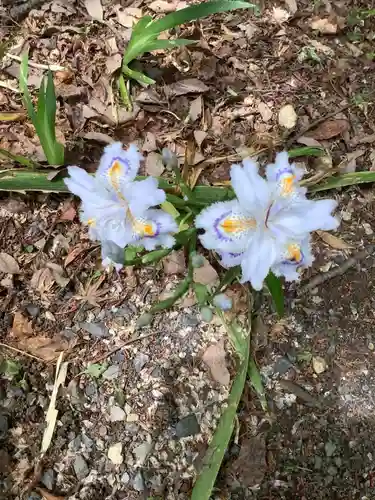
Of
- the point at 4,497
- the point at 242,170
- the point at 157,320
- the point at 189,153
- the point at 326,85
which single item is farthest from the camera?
the point at 326,85

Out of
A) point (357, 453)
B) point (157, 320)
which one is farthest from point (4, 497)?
point (357, 453)

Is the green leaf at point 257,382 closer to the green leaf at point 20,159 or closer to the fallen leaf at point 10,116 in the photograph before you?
the green leaf at point 20,159

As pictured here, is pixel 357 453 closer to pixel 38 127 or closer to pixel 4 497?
pixel 4 497

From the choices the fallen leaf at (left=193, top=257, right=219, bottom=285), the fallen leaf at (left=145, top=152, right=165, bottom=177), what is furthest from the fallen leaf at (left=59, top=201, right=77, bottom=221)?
the fallen leaf at (left=193, top=257, right=219, bottom=285)

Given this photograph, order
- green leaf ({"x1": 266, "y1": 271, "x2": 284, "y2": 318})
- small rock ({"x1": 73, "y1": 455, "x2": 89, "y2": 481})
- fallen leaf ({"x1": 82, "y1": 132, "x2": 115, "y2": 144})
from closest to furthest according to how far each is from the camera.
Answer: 1. green leaf ({"x1": 266, "y1": 271, "x2": 284, "y2": 318})
2. small rock ({"x1": 73, "y1": 455, "x2": 89, "y2": 481})
3. fallen leaf ({"x1": 82, "y1": 132, "x2": 115, "y2": 144})

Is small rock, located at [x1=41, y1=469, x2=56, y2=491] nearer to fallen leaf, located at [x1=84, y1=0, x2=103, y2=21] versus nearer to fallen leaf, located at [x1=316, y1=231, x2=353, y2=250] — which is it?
fallen leaf, located at [x1=316, y1=231, x2=353, y2=250]
